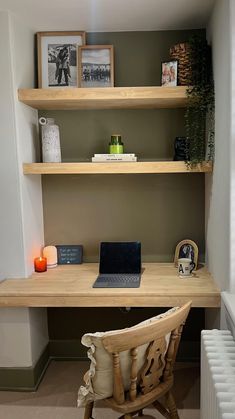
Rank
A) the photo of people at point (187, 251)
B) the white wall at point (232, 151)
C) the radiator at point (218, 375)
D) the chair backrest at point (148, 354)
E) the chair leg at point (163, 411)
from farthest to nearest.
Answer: the photo of people at point (187, 251), the chair leg at point (163, 411), the white wall at point (232, 151), the chair backrest at point (148, 354), the radiator at point (218, 375)

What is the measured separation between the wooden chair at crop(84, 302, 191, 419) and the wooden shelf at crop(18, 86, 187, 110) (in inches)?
48.9

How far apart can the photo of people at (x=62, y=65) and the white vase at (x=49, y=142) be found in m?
0.29

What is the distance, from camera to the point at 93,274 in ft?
8.04

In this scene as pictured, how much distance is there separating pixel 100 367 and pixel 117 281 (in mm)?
718

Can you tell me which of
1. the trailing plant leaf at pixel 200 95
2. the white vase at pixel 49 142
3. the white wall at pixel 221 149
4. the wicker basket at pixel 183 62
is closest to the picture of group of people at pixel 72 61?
the white vase at pixel 49 142

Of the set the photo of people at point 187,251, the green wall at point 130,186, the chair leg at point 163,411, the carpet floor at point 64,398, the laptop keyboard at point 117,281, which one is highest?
the green wall at point 130,186

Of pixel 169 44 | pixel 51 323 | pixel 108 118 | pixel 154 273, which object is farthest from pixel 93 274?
pixel 169 44

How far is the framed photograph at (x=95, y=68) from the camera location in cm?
241

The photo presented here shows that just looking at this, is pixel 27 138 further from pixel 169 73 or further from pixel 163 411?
pixel 163 411

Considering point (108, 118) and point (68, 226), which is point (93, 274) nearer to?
point (68, 226)

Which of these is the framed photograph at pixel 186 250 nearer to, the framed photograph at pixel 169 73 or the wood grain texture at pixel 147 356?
the wood grain texture at pixel 147 356

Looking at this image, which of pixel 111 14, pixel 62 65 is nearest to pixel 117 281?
pixel 62 65

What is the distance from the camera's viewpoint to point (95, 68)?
2416mm

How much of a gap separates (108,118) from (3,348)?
5.63ft
